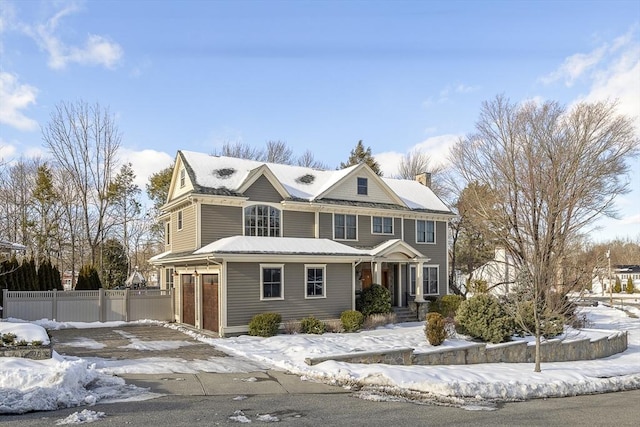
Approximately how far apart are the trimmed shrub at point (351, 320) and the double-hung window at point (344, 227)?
4.73 meters

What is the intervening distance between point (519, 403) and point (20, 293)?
19648 mm

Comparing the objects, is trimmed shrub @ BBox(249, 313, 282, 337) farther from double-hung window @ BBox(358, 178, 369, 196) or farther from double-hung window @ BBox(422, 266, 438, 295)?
double-hung window @ BBox(422, 266, 438, 295)

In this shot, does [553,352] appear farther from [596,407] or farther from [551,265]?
[596,407]

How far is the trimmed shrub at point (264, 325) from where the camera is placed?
19375 millimetres

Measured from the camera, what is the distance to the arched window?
74.8 feet

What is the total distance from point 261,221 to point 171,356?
9.29 metres

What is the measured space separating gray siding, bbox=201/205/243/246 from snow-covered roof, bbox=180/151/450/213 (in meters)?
0.84

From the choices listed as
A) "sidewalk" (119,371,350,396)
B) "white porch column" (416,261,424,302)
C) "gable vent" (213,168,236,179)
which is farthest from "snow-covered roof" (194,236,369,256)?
"sidewalk" (119,371,350,396)

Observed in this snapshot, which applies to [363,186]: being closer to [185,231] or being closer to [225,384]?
[185,231]

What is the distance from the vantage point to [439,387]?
11141 mm

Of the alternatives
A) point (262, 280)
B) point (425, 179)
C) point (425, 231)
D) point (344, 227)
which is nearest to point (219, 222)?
point (262, 280)

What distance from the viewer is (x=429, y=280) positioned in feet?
96.7

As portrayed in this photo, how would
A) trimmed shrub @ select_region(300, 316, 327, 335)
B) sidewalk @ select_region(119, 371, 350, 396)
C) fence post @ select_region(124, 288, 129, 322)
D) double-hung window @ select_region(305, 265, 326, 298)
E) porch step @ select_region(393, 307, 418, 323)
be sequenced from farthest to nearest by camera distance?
porch step @ select_region(393, 307, 418, 323) < fence post @ select_region(124, 288, 129, 322) < double-hung window @ select_region(305, 265, 326, 298) < trimmed shrub @ select_region(300, 316, 327, 335) < sidewalk @ select_region(119, 371, 350, 396)

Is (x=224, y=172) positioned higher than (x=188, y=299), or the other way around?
(x=224, y=172)
